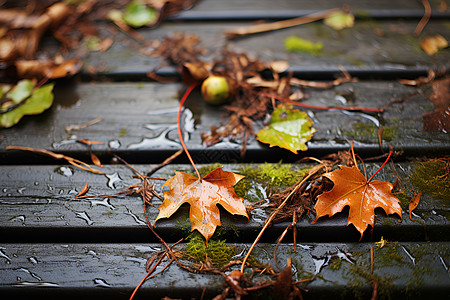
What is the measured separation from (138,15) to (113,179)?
2.92 ft

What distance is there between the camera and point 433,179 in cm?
84

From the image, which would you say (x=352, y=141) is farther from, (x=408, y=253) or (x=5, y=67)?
(x=5, y=67)

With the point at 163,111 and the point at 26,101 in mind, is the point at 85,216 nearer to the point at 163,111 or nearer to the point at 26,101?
the point at 163,111

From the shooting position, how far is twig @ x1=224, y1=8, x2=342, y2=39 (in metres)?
1.33

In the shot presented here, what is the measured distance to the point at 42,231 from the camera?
795 millimetres

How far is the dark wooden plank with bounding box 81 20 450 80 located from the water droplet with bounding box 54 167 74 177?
17.4 inches

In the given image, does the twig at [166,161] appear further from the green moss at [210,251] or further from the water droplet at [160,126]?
the green moss at [210,251]

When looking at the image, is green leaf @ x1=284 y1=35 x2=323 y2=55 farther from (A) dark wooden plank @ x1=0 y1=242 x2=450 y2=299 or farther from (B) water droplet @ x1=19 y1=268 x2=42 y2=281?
(B) water droplet @ x1=19 y1=268 x2=42 y2=281

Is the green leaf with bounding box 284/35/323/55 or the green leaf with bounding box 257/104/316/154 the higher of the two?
the green leaf with bounding box 284/35/323/55

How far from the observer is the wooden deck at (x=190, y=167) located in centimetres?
71

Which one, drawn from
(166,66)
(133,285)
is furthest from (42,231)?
(166,66)

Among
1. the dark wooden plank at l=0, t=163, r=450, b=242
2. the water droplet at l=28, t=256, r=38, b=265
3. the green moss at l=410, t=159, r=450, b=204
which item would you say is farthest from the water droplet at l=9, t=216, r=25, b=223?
the green moss at l=410, t=159, r=450, b=204

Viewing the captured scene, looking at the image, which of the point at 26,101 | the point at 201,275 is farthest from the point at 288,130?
the point at 26,101

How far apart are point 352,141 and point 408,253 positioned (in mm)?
349
